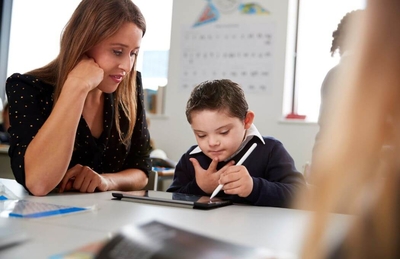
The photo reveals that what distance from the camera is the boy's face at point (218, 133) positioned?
4.42 ft

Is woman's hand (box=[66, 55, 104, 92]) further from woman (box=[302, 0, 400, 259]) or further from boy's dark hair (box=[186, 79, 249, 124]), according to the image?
woman (box=[302, 0, 400, 259])

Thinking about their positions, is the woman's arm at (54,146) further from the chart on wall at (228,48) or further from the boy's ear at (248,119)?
the chart on wall at (228,48)

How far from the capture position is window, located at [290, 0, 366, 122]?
3.74 m

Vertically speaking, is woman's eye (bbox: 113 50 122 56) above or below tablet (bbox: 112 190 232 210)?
above

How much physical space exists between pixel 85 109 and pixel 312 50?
274cm

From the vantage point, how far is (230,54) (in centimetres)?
390

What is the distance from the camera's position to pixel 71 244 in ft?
2.03

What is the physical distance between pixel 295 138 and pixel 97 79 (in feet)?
8.38

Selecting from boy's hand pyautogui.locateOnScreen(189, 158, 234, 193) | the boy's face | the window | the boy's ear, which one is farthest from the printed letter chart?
boy's hand pyautogui.locateOnScreen(189, 158, 234, 193)

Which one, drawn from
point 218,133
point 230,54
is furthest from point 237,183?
point 230,54

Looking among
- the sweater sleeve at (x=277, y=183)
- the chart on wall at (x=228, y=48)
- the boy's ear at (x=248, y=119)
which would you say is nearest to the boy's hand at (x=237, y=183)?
the sweater sleeve at (x=277, y=183)

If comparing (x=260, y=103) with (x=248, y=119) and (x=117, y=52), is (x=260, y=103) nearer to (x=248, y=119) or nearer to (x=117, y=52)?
(x=248, y=119)

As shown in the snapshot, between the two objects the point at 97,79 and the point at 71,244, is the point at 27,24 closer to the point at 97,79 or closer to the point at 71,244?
the point at 97,79

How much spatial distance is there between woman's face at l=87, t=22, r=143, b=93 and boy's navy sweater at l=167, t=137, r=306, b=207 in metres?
0.37
